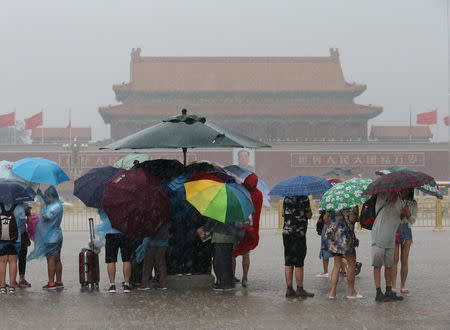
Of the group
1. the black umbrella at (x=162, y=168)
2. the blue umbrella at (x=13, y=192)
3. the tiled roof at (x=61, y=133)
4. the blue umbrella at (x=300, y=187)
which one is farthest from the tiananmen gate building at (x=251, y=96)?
the blue umbrella at (x=13, y=192)

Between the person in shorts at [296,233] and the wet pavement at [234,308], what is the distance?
0.75ft

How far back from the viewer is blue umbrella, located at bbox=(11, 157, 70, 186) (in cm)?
A: 723

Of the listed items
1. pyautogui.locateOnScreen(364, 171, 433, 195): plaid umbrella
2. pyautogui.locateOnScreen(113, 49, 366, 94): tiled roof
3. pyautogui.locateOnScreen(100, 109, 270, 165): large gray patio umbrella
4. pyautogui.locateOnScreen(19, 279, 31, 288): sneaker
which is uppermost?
pyautogui.locateOnScreen(113, 49, 366, 94): tiled roof

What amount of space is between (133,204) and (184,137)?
0.87m

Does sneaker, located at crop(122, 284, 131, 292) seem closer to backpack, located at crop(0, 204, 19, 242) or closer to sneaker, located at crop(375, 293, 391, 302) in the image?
backpack, located at crop(0, 204, 19, 242)

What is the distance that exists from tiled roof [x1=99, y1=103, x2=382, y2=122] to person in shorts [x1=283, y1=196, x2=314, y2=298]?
31.1 m

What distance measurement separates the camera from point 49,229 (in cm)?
718

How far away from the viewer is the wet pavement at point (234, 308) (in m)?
5.41

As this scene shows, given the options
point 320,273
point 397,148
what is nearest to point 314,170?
point 397,148

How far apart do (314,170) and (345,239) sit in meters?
29.7

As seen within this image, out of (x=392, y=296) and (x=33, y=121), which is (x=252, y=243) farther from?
(x=33, y=121)

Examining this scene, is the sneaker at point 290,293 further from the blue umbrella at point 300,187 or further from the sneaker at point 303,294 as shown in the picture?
the blue umbrella at point 300,187

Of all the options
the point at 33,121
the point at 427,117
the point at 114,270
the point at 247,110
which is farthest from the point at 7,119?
the point at 114,270

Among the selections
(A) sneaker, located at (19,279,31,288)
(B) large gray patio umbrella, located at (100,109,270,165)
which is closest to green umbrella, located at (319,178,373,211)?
(B) large gray patio umbrella, located at (100,109,270,165)
